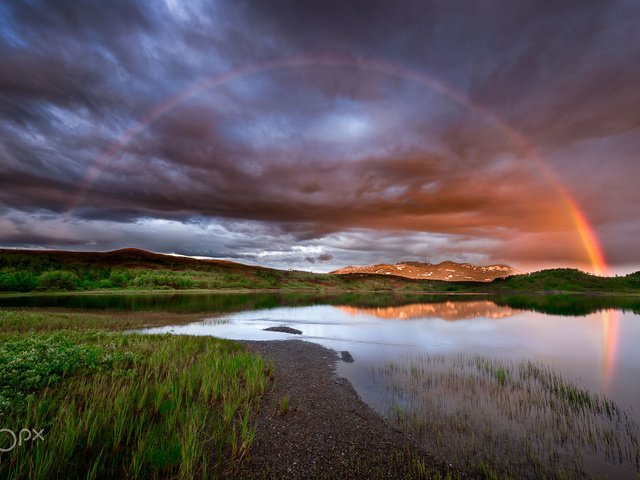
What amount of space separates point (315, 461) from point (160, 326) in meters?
37.1

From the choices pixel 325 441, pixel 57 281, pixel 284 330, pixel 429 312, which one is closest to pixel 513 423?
pixel 325 441

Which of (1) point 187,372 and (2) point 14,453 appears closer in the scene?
(2) point 14,453

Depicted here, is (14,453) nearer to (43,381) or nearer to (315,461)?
(43,381)

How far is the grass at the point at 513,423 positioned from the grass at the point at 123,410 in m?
7.48

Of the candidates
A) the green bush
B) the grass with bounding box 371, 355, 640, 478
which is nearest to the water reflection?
the grass with bounding box 371, 355, 640, 478

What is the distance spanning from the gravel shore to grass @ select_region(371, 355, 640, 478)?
141 cm

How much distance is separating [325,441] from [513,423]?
8957 millimetres

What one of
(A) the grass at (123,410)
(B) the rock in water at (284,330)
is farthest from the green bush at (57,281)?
(A) the grass at (123,410)

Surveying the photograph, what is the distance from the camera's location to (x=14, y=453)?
7520mm

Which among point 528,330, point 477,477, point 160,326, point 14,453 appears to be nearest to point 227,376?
point 14,453

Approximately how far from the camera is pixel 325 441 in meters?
11.2

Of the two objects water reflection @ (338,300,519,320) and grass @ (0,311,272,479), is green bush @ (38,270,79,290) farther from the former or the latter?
grass @ (0,311,272,479)

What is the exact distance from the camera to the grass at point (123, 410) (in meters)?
8.19

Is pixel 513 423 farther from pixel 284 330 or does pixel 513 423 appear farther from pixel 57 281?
pixel 57 281
